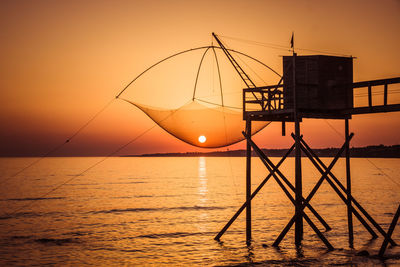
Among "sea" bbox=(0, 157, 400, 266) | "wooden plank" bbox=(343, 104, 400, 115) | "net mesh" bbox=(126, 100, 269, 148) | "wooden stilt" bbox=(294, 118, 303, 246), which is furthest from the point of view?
"net mesh" bbox=(126, 100, 269, 148)

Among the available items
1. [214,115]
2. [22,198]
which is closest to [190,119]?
[214,115]

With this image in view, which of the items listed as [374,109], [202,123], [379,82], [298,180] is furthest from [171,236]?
[379,82]

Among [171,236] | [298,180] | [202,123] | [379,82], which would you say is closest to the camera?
[379,82]

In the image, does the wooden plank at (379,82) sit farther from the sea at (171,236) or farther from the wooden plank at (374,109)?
the sea at (171,236)

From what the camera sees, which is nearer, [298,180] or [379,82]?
[379,82]

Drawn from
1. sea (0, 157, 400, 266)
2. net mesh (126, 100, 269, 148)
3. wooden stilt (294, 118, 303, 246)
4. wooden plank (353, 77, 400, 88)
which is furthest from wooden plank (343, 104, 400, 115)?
net mesh (126, 100, 269, 148)

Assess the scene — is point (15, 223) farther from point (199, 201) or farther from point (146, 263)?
point (199, 201)

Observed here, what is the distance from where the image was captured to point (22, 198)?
47.2 m

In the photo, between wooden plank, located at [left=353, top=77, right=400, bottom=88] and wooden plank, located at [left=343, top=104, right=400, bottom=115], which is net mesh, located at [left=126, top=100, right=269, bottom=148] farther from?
wooden plank, located at [left=353, top=77, right=400, bottom=88]

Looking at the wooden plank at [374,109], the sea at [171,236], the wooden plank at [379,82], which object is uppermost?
the wooden plank at [379,82]

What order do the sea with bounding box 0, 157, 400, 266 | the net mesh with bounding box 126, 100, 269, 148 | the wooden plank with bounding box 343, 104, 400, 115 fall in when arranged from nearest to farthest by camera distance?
the wooden plank with bounding box 343, 104, 400, 115 < the sea with bounding box 0, 157, 400, 266 < the net mesh with bounding box 126, 100, 269, 148

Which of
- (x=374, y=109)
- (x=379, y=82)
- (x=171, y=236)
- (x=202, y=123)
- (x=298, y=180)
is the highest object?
(x=379, y=82)

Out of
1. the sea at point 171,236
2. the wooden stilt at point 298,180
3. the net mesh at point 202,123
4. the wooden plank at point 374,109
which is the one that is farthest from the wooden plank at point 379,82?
the net mesh at point 202,123

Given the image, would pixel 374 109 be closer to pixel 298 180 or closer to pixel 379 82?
pixel 379 82
